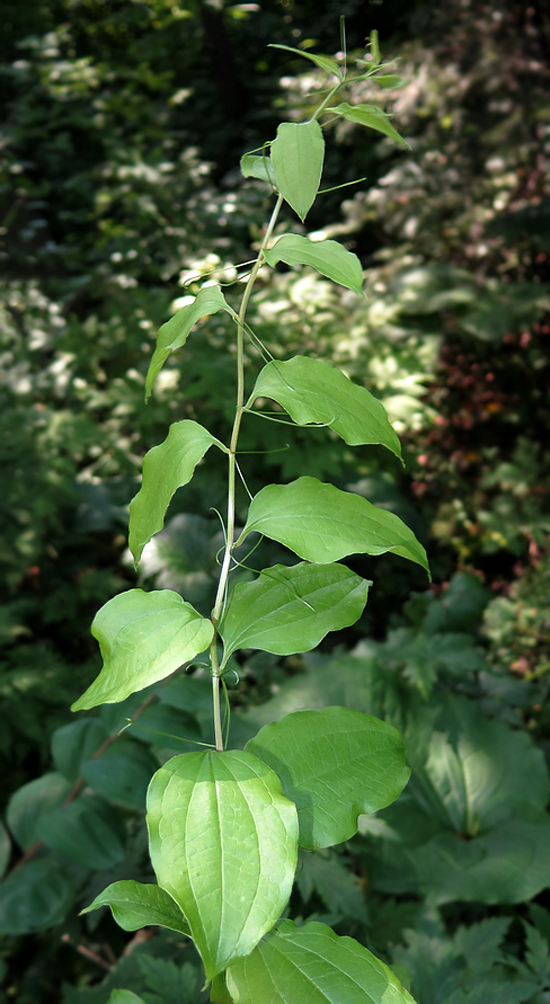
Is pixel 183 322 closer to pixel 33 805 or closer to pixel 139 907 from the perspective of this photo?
pixel 139 907

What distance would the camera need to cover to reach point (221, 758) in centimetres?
48

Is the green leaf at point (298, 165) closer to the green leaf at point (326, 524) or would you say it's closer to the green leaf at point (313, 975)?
the green leaf at point (326, 524)

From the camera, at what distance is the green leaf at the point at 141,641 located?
0.45 metres

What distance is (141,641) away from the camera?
1.54ft

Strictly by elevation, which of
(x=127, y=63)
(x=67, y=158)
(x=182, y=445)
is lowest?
(x=67, y=158)

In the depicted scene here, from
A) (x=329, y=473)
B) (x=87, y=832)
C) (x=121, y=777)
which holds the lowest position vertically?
(x=329, y=473)

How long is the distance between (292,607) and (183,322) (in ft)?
0.74

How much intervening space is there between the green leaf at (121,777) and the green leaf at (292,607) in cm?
55

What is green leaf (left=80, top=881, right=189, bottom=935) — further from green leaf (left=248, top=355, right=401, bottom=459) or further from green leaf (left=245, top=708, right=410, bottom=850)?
green leaf (left=248, top=355, right=401, bottom=459)

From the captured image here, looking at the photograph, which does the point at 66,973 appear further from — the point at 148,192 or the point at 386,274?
the point at 148,192

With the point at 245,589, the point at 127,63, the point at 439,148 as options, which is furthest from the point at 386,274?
the point at 245,589

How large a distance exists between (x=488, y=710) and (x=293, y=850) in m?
1.41

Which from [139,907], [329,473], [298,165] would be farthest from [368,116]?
[329,473]

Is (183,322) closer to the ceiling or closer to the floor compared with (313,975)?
closer to the ceiling
